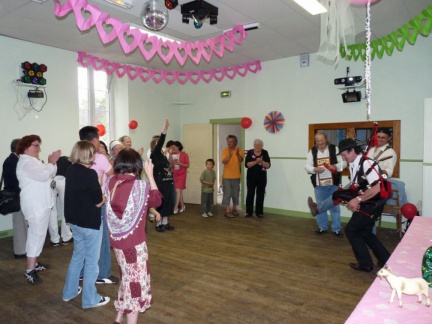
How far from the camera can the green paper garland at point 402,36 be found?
3363mm

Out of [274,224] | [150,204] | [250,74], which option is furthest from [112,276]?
[250,74]

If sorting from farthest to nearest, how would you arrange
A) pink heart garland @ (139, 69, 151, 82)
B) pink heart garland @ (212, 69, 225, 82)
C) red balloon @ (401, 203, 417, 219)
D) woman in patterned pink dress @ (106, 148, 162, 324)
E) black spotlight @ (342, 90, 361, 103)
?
pink heart garland @ (212, 69, 225, 82) → pink heart garland @ (139, 69, 151, 82) → black spotlight @ (342, 90, 361, 103) → red balloon @ (401, 203, 417, 219) → woman in patterned pink dress @ (106, 148, 162, 324)

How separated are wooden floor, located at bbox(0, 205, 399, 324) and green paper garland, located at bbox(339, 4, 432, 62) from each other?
2.37 metres

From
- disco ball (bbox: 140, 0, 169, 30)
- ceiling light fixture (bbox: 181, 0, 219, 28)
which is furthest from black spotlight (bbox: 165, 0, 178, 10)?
ceiling light fixture (bbox: 181, 0, 219, 28)

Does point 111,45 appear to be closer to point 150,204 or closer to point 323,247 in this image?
point 150,204

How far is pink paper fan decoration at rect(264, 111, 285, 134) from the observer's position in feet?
22.1

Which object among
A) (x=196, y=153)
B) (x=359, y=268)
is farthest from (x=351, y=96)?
(x=196, y=153)

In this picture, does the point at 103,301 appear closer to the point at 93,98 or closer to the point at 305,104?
the point at 93,98

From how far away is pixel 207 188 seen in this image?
654 centimetres

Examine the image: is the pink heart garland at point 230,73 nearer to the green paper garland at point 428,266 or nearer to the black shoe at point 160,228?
the black shoe at point 160,228

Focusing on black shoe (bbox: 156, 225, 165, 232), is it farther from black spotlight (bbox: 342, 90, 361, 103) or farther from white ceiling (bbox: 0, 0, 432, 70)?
black spotlight (bbox: 342, 90, 361, 103)

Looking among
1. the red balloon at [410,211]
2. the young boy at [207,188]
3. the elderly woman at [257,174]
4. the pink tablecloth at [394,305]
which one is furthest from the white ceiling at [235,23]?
the pink tablecloth at [394,305]

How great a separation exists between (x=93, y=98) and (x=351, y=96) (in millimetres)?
5100

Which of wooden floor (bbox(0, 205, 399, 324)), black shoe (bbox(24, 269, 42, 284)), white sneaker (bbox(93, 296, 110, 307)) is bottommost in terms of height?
wooden floor (bbox(0, 205, 399, 324))
